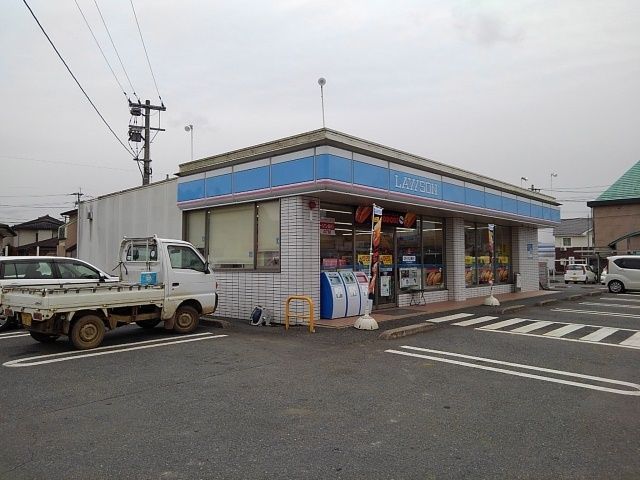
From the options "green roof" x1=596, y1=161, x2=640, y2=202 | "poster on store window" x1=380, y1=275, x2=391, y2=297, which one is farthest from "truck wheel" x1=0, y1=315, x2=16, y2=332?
"green roof" x1=596, y1=161, x2=640, y2=202

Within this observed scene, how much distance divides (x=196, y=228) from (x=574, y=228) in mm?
61417

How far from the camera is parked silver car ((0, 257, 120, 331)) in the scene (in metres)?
10.7

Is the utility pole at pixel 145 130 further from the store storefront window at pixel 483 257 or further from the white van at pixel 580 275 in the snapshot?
the white van at pixel 580 275

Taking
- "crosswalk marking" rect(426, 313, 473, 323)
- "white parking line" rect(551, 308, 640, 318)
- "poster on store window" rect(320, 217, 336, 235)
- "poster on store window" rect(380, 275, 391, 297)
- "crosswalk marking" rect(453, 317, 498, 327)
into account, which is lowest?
"white parking line" rect(551, 308, 640, 318)

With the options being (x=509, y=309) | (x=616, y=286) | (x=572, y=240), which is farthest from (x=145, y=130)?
(x=572, y=240)

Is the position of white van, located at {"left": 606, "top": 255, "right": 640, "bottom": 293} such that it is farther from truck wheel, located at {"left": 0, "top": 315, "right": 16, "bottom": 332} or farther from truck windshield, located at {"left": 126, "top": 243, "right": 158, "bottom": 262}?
truck wheel, located at {"left": 0, "top": 315, "right": 16, "bottom": 332}

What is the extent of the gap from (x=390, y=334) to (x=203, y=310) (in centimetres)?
415

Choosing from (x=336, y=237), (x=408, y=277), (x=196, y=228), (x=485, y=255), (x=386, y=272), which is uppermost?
(x=196, y=228)

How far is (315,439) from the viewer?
434cm

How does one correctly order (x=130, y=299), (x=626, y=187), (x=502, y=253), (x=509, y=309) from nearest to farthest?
1. (x=130, y=299)
2. (x=509, y=309)
3. (x=502, y=253)
4. (x=626, y=187)

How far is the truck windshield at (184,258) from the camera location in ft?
32.8

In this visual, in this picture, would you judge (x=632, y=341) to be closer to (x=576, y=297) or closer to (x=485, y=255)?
(x=485, y=255)

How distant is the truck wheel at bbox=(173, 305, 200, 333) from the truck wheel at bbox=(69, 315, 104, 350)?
168cm

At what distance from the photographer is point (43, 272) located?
1119 centimetres
